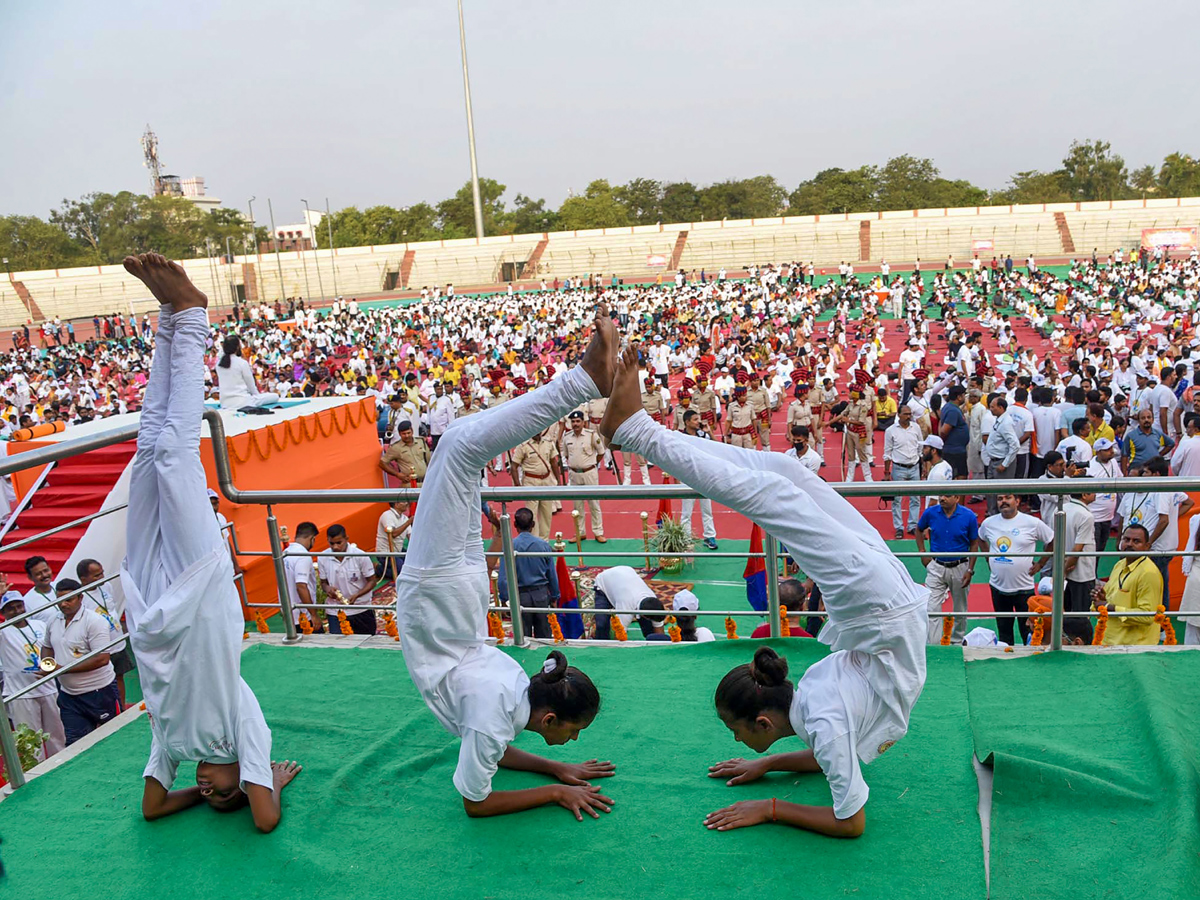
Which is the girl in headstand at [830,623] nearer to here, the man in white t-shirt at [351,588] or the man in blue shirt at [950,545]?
the man in blue shirt at [950,545]

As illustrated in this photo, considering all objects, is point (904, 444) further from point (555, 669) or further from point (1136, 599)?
point (555, 669)

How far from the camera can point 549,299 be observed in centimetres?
3531

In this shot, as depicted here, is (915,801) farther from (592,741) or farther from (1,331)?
(1,331)

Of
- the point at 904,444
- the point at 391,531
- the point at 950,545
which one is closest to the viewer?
the point at 950,545

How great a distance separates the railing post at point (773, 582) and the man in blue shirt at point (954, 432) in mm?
7053

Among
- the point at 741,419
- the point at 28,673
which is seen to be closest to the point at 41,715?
the point at 28,673

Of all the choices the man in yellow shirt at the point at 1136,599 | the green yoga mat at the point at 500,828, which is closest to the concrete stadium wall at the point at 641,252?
the man in yellow shirt at the point at 1136,599

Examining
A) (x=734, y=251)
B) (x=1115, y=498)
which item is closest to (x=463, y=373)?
(x=1115, y=498)

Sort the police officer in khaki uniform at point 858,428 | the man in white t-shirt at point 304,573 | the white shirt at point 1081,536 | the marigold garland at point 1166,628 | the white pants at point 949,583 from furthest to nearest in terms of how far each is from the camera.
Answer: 1. the police officer in khaki uniform at point 858,428
2. the man in white t-shirt at point 304,573
3. the white pants at point 949,583
4. the white shirt at point 1081,536
5. the marigold garland at point 1166,628

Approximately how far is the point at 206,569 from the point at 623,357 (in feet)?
4.73

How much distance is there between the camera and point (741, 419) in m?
11.9

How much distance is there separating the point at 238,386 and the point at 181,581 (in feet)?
26.9

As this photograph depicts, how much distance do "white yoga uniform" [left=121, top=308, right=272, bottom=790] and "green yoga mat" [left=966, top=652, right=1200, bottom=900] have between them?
2.24 metres

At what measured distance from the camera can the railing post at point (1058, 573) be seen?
10.6ft
